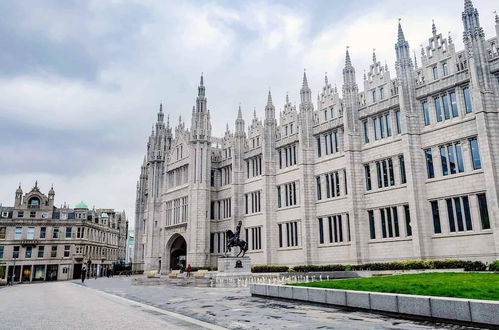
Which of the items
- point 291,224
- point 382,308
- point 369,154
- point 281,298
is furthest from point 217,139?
point 382,308

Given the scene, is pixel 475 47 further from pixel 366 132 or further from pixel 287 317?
pixel 287 317

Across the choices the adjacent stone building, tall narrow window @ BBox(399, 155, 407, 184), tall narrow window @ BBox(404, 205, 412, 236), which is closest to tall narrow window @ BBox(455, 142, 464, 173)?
tall narrow window @ BBox(399, 155, 407, 184)

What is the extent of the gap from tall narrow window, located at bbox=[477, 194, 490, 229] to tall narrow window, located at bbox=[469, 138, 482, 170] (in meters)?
2.24

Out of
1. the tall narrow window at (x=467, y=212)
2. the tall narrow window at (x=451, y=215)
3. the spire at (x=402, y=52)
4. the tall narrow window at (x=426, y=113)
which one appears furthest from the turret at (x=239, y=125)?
the tall narrow window at (x=467, y=212)

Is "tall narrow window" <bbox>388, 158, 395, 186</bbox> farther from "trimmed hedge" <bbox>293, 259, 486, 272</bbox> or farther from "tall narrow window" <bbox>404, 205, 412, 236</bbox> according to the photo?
"trimmed hedge" <bbox>293, 259, 486, 272</bbox>

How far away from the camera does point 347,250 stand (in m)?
36.5

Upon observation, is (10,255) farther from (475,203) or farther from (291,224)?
(475,203)

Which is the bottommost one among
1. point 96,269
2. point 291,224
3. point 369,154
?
point 96,269

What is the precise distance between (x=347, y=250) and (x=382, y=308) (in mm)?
24870

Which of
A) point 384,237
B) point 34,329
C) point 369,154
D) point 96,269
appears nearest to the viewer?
point 34,329

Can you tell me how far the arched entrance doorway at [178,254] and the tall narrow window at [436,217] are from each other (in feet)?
125

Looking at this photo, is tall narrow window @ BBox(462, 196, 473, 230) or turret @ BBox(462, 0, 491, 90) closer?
tall narrow window @ BBox(462, 196, 473, 230)

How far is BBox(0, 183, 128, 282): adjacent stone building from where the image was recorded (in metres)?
74.2

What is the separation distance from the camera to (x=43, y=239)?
76.3 meters
